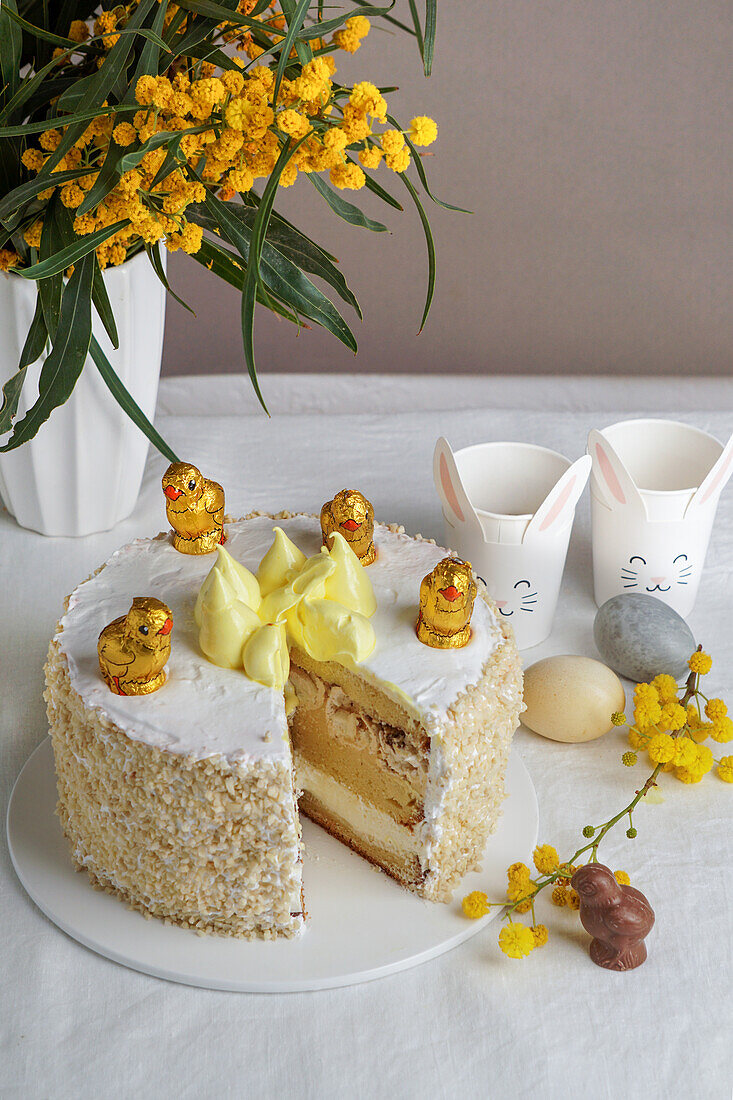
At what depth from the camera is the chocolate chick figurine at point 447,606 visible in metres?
1.03

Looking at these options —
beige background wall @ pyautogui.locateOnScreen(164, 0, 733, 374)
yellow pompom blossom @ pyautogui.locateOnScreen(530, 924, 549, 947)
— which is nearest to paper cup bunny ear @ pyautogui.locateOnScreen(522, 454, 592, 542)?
yellow pompom blossom @ pyautogui.locateOnScreen(530, 924, 549, 947)

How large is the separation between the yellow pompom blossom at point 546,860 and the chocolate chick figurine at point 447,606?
0.68 ft

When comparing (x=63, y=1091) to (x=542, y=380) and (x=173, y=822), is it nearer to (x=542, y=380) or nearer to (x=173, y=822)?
(x=173, y=822)

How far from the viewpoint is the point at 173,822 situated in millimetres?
995

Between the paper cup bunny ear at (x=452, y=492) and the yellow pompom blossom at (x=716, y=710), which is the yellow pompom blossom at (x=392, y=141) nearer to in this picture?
the paper cup bunny ear at (x=452, y=492)

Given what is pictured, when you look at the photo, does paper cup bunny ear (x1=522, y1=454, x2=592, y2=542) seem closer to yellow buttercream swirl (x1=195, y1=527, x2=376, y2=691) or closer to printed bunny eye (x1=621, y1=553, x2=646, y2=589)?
printed bunny eye (x1=621, y1=553, x2=646, y2=589)

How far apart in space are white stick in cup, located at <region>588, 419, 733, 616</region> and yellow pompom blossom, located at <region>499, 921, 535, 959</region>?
0.56 m

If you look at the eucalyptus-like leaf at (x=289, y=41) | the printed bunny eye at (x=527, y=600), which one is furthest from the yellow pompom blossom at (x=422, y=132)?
the printed bunny eye at (x=527, y=600)

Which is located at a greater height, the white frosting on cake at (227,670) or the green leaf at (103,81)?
the green leaf at (103,81)

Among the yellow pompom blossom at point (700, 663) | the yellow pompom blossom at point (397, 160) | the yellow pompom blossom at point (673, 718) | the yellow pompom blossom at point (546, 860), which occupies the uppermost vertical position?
the yellow pompom blossom at point (397, 160)

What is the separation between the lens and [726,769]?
1218mm

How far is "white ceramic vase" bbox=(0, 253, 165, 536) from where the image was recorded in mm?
1412

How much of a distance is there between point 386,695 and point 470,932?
0.76 feet

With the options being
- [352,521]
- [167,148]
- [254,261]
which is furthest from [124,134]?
[352,521]
